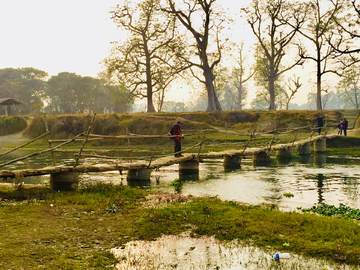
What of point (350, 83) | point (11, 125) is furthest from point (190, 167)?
point (350, 83)

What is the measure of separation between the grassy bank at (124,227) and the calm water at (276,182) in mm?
2385

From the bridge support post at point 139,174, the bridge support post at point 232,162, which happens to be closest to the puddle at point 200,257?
the bridge support post at point 139,174

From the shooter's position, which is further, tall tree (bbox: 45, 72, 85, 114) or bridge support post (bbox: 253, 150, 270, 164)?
tall tree (bbox: 45, 72, 85, 114)

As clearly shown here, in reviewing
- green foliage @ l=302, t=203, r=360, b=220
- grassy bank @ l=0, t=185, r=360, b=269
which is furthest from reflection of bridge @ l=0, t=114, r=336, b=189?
green foliage @ l=302, t=203, r=360, b=220

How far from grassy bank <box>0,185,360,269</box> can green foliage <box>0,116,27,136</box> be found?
3081 cm

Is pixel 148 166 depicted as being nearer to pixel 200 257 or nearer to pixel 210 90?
pixel 200 257

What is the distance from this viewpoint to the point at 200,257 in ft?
19.3

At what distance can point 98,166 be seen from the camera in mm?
12211

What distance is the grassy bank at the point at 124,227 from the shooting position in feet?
18.8

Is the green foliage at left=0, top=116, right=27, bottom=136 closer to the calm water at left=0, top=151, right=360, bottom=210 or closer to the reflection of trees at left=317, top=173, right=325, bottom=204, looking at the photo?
the calm water at left=0, top=151, right=360, bottom=210

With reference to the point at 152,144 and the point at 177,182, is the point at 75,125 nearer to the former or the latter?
the point at 152,144

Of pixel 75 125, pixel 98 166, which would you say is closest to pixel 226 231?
pixel 98 166

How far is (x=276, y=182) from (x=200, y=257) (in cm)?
908

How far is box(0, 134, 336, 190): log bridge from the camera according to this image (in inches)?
436
